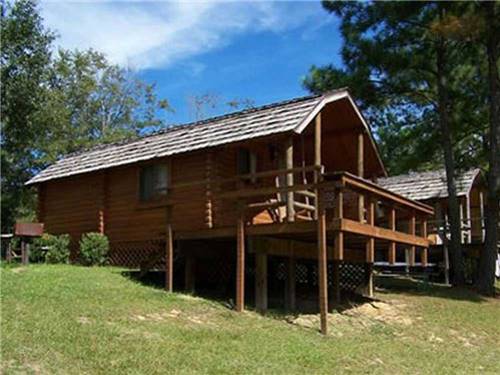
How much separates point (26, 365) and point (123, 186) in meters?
11.7

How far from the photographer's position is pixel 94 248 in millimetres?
19016

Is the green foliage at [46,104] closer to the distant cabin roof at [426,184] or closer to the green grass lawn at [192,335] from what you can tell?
the green grass lawn at [192,335]

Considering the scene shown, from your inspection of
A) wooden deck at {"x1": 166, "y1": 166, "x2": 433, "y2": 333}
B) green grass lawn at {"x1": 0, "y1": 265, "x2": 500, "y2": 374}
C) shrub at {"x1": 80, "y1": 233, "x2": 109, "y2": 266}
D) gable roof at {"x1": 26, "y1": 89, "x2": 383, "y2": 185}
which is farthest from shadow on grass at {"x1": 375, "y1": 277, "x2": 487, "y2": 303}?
shrub at {"x1": 80, "y1": 233, "x2": 109, "y2": 266}

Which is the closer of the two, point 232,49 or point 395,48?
point 232,49

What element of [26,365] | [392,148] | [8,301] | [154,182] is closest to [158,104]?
[392,148]

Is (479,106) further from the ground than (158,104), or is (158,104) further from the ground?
(158,104)

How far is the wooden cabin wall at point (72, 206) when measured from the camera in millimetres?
20453

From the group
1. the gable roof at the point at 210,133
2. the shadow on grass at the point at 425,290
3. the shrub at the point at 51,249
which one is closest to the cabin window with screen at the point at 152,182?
the gable roof at the point at 210,133

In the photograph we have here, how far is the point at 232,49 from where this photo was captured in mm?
18109

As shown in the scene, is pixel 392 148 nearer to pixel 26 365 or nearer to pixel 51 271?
pixel 51 271

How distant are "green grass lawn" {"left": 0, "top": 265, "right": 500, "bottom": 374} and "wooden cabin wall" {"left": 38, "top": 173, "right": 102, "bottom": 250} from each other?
3.62m

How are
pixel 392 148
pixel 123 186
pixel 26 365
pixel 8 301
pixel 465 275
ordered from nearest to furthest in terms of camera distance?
1. pixel 26 365
2. pixel 8 301
3. pixel 123 186
4. pixel 465 275
5. pixel 392 148

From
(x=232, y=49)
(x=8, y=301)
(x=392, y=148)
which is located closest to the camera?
(x=8, y=301)

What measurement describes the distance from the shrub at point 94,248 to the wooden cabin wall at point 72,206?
104 cm
